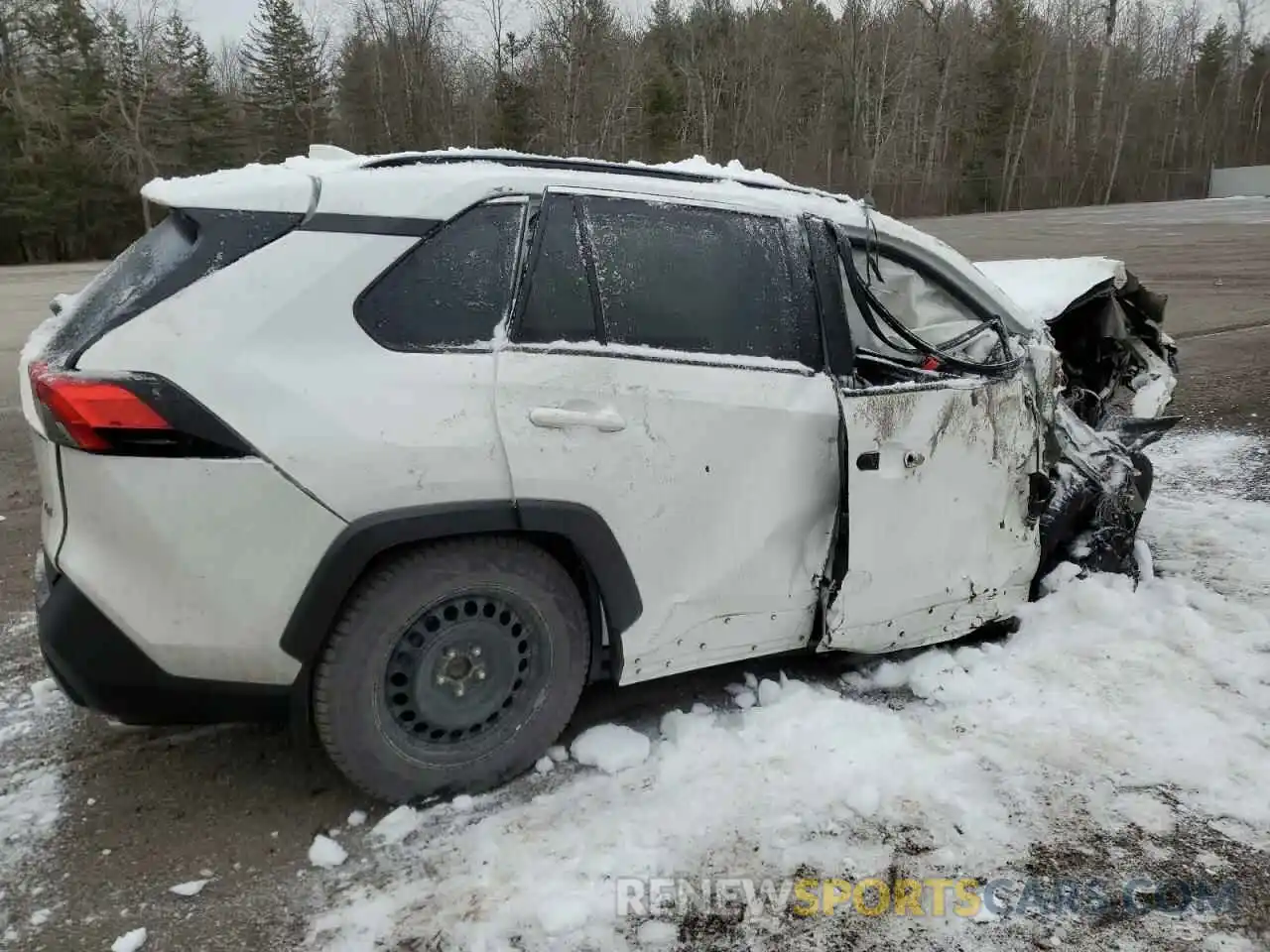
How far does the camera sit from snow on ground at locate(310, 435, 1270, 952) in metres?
2.37

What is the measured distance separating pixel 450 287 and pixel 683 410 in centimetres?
77

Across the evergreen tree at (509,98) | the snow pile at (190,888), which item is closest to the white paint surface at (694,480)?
the snow pile at (190,888)

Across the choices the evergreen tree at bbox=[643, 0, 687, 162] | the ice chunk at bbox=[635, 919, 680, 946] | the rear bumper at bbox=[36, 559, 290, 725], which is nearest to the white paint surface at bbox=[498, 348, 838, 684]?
the ice chunk at bbox=[635, 919, 680, 946]

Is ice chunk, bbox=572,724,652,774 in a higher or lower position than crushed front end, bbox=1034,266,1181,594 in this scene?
lower

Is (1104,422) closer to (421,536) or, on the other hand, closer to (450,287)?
(450,287)

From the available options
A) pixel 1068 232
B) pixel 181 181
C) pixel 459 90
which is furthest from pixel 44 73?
pixel 181 181

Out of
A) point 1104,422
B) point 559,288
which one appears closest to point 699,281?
point 559,288

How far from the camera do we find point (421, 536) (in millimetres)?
2559

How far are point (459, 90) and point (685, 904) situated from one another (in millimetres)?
42709

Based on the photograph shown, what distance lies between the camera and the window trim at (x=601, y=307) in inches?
108

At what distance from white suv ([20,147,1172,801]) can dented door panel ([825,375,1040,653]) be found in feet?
0.04

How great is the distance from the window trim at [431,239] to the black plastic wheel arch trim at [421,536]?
0.43 m

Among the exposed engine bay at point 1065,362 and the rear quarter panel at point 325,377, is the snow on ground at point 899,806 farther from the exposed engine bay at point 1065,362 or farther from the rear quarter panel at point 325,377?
the rear quarter panel at point 325,377

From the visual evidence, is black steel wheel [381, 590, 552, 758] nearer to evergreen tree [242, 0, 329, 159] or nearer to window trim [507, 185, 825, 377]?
window trim [507, 185, 825, 377]
